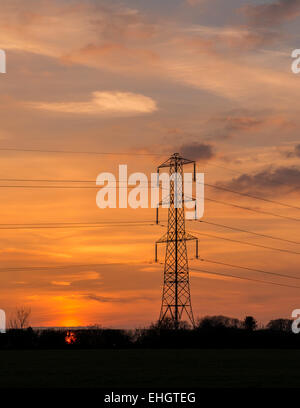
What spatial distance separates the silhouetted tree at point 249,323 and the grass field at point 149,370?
32826 mm

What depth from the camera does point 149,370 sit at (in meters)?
52.1

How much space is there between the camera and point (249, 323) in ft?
382

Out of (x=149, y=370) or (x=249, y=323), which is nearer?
(x=149, y=370)

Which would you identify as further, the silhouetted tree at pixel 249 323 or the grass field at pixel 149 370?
the silhouetted tree at pixel 249 323

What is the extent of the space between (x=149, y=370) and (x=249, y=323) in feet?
219

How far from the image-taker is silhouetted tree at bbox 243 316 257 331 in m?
106

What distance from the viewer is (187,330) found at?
89.2m

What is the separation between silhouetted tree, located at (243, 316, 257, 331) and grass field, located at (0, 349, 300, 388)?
108ft

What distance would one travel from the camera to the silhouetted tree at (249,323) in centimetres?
10556

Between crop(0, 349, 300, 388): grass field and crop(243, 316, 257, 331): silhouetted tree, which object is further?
crop(243, 316, 257, 331): silhouetted tree
